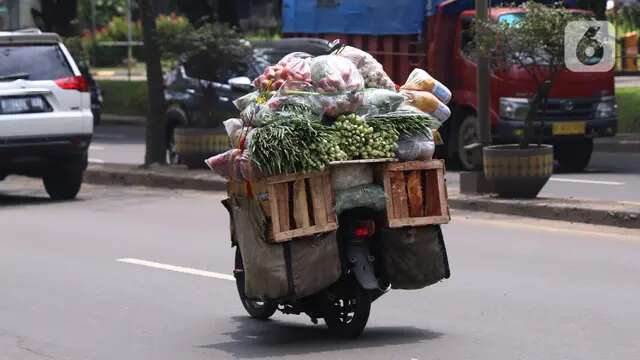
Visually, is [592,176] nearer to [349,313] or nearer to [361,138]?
[349,313]

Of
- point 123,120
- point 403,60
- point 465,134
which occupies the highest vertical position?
point 403,60

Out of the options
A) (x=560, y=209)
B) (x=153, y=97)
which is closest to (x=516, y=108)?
(x=153, y=97)

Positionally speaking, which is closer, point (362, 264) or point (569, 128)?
point (362, 264)

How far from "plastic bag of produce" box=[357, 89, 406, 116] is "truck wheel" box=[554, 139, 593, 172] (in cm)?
1225

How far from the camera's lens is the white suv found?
17.3m

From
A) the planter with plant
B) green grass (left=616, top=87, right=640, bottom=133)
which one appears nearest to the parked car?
the planter with plant

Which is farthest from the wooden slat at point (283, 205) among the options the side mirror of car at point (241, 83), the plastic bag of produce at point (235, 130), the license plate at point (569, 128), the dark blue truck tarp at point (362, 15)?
the dark blue truck tarp at point (362, 15)

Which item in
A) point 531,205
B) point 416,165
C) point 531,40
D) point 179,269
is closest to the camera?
point 416,165

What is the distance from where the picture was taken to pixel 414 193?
881 centimetres

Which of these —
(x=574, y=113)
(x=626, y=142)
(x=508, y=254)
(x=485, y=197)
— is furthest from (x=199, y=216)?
(x=626, y=142)

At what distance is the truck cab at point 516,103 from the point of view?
20.1 metres

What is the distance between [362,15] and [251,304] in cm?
1410

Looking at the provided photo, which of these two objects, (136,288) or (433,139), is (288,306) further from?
(136,288)

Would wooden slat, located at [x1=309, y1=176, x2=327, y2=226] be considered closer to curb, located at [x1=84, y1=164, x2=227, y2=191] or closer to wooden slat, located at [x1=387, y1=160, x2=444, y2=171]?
wooden slat, located at [x1=387, y1=160, x2=444, y2=171]
